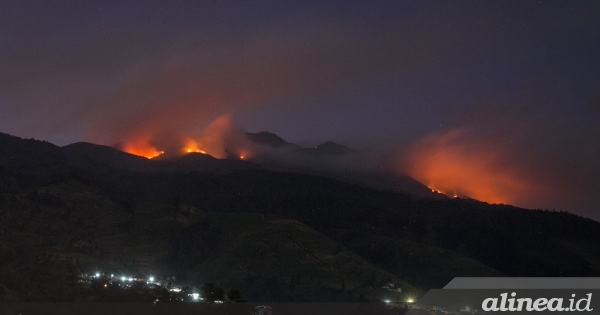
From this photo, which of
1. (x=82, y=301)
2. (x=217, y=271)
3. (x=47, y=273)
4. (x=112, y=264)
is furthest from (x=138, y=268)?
(x=82, y=301)

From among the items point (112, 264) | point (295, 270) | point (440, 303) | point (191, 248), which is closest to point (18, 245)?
point (112, 264)

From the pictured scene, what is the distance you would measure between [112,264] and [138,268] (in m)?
6.16

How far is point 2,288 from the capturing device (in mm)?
113250

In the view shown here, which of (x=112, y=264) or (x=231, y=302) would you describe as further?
(x=112, y=264)

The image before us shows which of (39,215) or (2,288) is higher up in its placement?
(39,215)

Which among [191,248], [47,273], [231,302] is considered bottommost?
[231,302]

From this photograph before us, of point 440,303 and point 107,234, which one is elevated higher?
point 107,234

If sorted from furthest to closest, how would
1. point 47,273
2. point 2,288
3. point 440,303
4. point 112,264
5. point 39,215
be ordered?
point 39,215 < point 112,264 < point 440,303 < point 47,273 < point 2,288

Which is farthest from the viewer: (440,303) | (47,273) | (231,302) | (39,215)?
(39,215)

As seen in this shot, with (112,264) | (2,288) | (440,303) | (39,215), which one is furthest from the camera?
(39,215)

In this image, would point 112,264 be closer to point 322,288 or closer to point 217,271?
point 217,271

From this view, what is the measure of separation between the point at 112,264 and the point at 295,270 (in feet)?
135

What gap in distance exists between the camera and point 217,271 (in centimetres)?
16000

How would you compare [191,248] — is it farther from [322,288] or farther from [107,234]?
[322,288]
